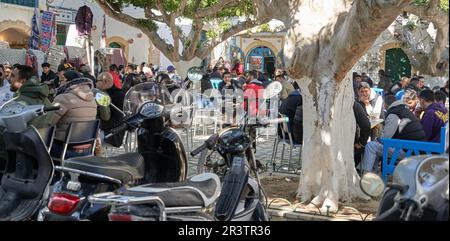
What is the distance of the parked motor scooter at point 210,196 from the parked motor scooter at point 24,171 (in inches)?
50.1

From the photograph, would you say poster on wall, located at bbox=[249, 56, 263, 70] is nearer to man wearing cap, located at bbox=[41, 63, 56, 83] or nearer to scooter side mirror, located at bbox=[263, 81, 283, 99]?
man wearing cap, located at bbox=[41, 63, 56, 83]

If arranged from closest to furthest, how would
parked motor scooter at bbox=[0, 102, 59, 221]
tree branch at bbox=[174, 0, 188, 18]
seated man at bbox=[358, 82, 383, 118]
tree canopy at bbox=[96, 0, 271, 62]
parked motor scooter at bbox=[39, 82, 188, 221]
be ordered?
parked motor scooter at bbox=[39, 82, 188, 221]
parked motor scooter at bbox=[0, 102, 59, 221]
seated man at bbox=[358, 82, 383, 118]
tree branch at bbox=[174, 0, 188, 18]
tree canopy at bbox=[96, 0, 271, 62]

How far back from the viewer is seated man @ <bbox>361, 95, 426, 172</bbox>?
7105 mm

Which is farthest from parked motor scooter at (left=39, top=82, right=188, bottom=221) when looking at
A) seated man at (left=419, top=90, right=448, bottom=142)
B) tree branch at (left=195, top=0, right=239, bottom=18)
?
tree branch at (left=195, top=0, right=239, bottom=18)

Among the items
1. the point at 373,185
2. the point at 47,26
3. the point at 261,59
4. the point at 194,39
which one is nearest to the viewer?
the point at 373,185

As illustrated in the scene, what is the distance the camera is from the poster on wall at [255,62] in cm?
3566

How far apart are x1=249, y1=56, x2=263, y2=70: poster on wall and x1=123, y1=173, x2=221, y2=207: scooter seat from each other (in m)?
32.1

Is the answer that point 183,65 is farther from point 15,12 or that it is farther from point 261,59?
point 261,59

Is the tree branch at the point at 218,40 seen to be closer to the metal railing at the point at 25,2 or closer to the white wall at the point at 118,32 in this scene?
the metal railing at the point at 25,2

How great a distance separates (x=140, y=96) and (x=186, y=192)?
266cm

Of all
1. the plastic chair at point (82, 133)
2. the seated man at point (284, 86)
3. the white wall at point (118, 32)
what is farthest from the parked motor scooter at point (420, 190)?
the white wall at point (118, 32)

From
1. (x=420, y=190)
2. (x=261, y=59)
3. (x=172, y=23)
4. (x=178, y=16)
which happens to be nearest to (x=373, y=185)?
(x=420, y=190)

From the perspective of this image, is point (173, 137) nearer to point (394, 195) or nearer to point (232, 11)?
point (394, 195)

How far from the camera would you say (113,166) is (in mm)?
4062
